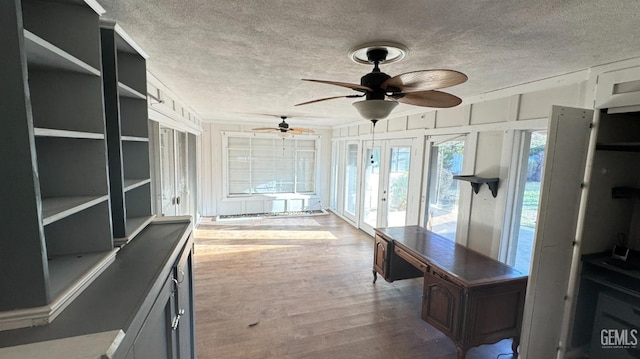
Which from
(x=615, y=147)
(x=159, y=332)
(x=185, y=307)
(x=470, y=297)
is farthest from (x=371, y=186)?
(x=159, y=332)

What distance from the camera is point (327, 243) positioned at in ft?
16.6

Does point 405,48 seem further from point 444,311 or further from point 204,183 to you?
point 204,183

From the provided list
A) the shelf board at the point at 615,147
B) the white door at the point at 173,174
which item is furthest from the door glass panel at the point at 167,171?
the shelf board at the point at 615,147

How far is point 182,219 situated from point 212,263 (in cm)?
239

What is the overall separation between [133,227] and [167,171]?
251 centimetres

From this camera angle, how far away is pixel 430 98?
1.82 m

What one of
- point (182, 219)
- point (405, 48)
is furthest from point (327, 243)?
point (405, 48)

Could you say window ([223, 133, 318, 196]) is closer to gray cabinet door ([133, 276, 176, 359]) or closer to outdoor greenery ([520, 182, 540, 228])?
outdoor greenery ([520, 182, 540, 228])

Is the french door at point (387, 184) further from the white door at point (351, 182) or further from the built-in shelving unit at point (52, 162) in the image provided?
the built-in shelving unit at point (52, 162)

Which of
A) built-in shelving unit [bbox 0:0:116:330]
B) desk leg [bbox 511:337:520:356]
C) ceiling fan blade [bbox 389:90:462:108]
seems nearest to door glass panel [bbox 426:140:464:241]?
desk leg [bbox 511:337:520:356]

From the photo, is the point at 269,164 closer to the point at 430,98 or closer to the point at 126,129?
the point at 126,129

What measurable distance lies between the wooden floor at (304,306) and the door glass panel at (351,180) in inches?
62.8

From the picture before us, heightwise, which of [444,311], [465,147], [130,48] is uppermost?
[130,48]

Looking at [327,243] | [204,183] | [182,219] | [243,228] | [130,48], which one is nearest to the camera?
[130,48]
